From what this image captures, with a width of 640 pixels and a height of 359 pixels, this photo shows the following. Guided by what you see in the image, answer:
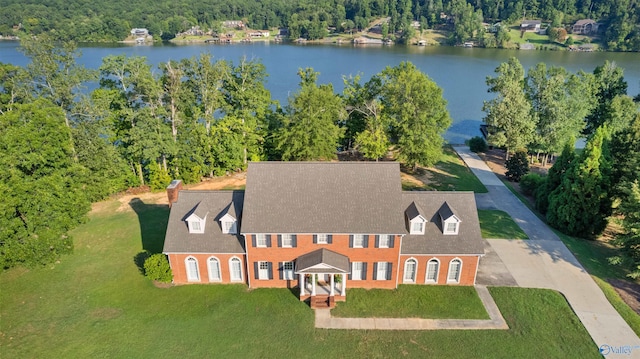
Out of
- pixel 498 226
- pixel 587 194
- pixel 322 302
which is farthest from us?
pixel 498 226

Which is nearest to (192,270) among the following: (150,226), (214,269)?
(214,269)

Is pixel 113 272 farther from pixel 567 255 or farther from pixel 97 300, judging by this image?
pixel 567 255

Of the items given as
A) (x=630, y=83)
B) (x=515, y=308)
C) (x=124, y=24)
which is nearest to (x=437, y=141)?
(x=515, y=308)

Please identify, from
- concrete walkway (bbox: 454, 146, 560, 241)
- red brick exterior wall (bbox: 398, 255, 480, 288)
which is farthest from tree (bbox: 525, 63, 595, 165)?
red brick exterior wall (bbox: 398, 255, 480, 288)

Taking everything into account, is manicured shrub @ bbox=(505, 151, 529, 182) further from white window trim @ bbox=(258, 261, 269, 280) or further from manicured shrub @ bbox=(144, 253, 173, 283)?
manicured shrub @ bbox=(144, 253, 173, 283)

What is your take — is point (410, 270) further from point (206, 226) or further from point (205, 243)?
point (206, 226)

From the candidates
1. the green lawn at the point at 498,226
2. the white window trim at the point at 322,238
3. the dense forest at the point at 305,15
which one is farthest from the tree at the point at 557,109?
the dense forest at the point at 305,15
